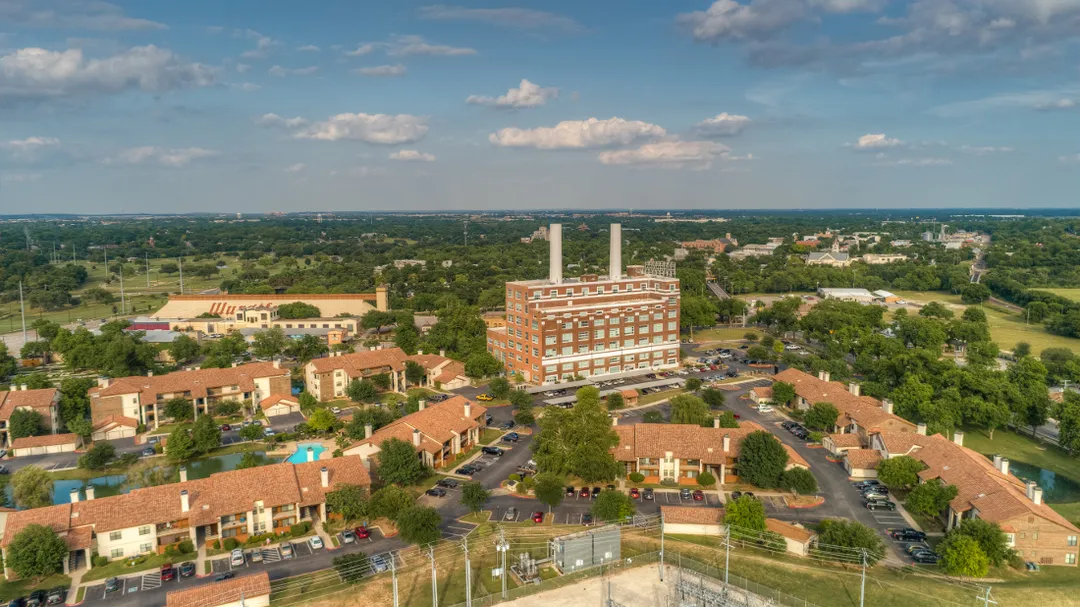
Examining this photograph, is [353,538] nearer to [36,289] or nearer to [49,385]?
[49,385]

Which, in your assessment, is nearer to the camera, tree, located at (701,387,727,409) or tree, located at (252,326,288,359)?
tree, located at (701,387,727,409)

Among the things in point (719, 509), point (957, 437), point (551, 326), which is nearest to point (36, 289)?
point (551, 326)

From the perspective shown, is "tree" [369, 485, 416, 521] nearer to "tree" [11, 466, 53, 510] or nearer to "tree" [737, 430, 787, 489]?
"tree" [11, 466, 53, 510]

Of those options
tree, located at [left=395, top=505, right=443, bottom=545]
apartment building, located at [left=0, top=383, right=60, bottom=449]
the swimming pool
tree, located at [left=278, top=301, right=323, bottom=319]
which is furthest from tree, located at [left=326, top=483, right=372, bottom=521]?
tree, located at [left=278, top=301, right=323, bottom=319]

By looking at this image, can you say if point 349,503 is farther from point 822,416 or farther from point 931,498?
point 822,416

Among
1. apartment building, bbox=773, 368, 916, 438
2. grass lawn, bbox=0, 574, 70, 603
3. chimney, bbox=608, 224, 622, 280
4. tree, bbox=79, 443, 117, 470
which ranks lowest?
grass lawn, bbox=0, 574, 70, 603
